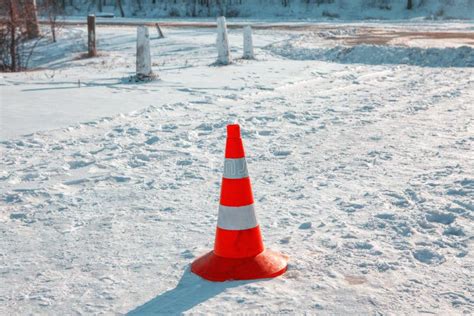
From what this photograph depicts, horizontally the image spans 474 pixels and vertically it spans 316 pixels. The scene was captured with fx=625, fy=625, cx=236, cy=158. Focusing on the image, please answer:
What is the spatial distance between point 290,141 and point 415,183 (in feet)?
6.67

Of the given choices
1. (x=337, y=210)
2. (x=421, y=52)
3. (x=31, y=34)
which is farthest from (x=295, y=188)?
(x=31, y=34)

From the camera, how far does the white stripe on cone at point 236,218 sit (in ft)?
12.0

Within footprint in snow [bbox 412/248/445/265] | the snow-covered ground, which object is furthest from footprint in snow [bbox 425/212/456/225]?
footprint in snow [bbox 412/248/445/265]

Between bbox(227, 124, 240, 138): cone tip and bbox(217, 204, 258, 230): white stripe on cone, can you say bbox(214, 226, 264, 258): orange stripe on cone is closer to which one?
bbox(217, 204, 258, 230): white stripe on cone

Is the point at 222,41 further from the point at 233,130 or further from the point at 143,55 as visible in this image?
the point at 233,130

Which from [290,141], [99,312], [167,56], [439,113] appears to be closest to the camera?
[99,312]

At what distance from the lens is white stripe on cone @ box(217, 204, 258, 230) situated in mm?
3666

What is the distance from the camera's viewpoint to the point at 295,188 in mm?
5363

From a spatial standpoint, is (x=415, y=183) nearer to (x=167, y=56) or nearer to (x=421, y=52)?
(x=421, y=52)

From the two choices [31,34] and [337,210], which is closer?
[337,210]

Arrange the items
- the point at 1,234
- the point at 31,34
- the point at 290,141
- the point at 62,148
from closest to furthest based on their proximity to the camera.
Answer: the point at 1,234 < the point at 62,148 < the point at 290,141 < the point at 31,34

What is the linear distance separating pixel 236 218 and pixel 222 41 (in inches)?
425

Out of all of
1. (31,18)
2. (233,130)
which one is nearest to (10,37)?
(31,18)

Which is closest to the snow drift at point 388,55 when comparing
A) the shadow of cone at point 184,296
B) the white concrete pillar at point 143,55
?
the white concrete pillar at point 143,55
